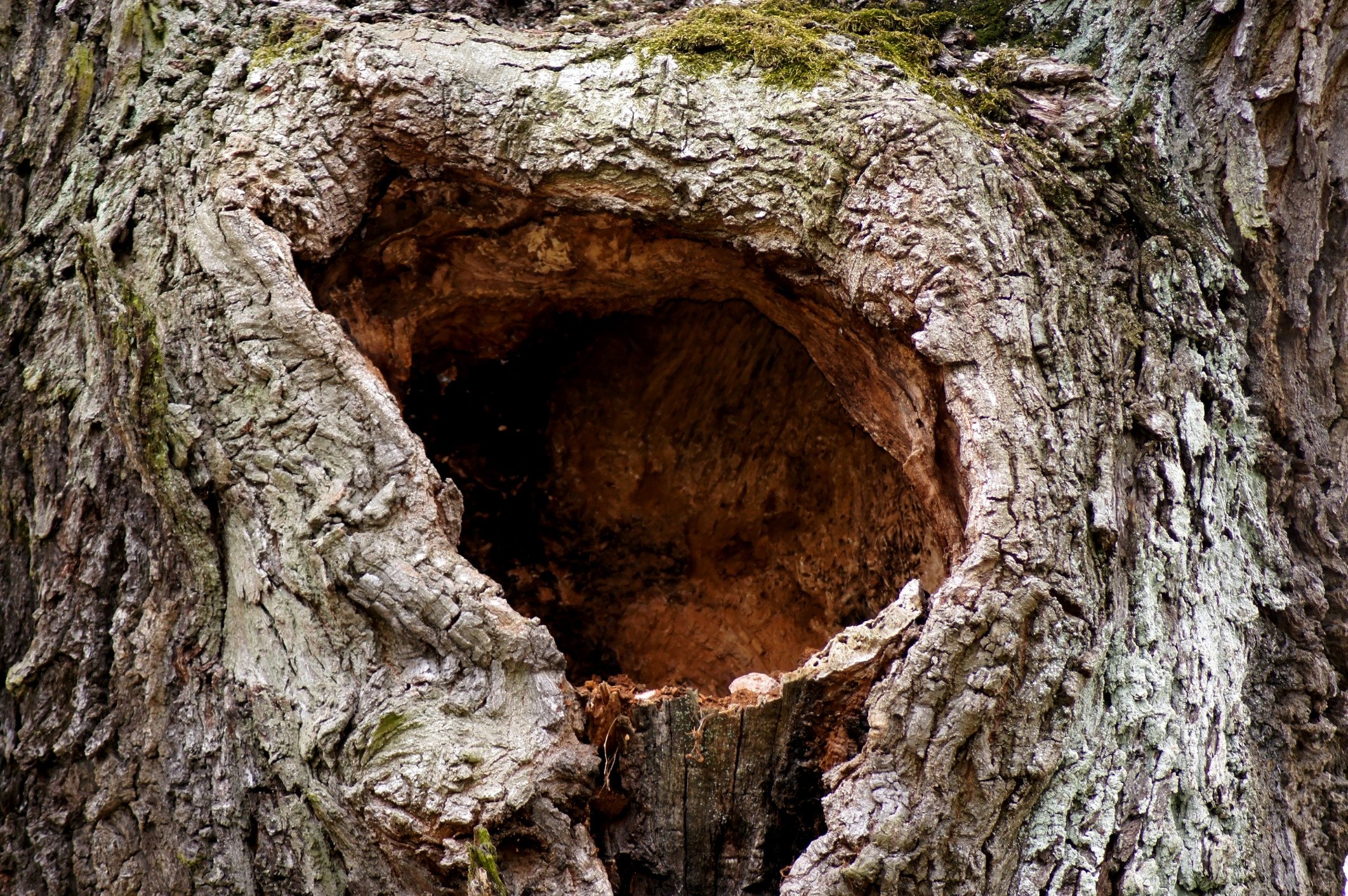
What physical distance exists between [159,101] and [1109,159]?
2159mm

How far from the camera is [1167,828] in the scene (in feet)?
5.61

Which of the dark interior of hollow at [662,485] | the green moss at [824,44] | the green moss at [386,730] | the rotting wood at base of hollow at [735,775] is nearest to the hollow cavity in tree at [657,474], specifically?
the dark interior of hollow at [662,485]

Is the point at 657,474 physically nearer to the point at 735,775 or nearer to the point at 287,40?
the point at 735,775

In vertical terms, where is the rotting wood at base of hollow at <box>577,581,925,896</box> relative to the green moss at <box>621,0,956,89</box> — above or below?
below

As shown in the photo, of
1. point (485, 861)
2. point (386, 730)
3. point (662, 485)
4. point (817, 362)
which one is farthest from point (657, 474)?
point (485, 861)

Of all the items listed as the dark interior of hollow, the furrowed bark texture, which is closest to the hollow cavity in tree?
the dark interior of hollow

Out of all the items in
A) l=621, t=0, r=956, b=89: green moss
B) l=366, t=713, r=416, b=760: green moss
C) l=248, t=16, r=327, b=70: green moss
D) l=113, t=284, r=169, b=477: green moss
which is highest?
l=621, t=0, r=956, b=89: green moss

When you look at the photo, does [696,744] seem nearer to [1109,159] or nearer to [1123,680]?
[1123,680]

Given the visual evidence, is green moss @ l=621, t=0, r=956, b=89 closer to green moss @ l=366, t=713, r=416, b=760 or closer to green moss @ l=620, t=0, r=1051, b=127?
green moss @ l=620, t=0, r=1051, b=127

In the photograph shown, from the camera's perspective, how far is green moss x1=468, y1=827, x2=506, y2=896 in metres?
1.53

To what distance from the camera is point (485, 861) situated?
1535mm

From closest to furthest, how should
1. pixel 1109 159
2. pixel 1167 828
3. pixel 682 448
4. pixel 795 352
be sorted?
pixel 1167 828 < pixel 1109 159 < pixel 795 352 < pixel 682 448

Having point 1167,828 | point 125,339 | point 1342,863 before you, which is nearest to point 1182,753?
point 1167,828

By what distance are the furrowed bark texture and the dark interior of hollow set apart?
609 mm
